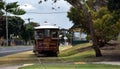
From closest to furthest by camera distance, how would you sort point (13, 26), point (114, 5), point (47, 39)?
point (114, 5)
point (47, 39)
point (13, 26)

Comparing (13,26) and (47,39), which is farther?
(13,26)

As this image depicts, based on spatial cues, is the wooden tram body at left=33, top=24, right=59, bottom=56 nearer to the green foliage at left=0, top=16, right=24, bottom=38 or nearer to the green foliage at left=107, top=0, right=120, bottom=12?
the green foliage at left=107, top=0, right=120, bottom=12

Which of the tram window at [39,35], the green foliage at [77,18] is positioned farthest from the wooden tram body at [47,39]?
the green foliage at [77,18]

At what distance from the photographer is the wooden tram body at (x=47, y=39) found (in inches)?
1741

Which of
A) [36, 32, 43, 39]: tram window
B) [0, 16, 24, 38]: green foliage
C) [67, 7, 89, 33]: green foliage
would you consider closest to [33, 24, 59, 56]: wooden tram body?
[36, 32, 43, 39]: tram window

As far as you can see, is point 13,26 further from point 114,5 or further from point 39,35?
point 114,5

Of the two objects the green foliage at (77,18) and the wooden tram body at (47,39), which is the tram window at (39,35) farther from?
the green foliage at (77,18)

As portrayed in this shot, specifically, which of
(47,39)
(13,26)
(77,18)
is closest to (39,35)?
(47,39)

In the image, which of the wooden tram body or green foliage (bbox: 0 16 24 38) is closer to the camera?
the wooden tram body

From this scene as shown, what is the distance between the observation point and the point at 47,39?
44281 millimetres

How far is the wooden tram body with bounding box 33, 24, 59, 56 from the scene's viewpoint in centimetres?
4422

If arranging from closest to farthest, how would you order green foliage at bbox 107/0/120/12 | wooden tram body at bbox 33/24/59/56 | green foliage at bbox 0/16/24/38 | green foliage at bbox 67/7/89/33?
green foliage at bbox 107/0/120/12 < wooden tram body at bbox 33/24/59/56 < green foliage at bbox 67/7/89/33 < green foliage at bbox 0/16/24/38

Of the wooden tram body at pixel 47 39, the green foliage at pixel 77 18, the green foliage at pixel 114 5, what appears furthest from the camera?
the green foliage at pixel 77 18

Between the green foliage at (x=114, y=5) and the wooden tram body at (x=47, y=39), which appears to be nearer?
the green foliage at (x=114, y=5)
